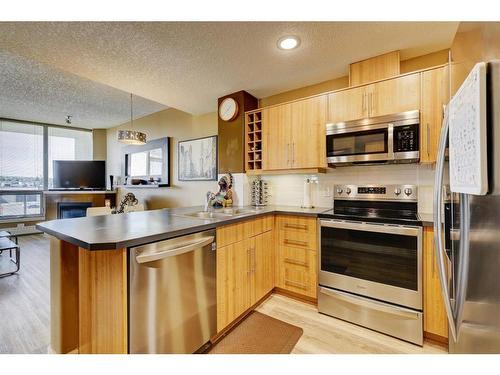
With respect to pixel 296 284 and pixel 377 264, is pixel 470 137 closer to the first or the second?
pixel 377 264

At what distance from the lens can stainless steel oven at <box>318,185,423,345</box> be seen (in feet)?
5.32

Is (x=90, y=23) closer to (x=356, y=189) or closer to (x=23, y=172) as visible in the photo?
(x=356, y=189)

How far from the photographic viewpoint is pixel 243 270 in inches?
74.5

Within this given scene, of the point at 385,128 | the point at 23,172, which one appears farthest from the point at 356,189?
the point at 23,172

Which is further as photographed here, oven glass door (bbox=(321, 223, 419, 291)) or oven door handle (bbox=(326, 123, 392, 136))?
oven door handle (bbox=(326, 123, 392, 136))

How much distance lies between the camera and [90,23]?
1527mm

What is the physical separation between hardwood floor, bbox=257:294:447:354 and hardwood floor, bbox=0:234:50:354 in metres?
1.74

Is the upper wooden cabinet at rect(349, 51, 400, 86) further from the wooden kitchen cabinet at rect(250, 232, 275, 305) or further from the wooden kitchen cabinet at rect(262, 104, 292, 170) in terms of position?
the wooden kitchen cabinet at rect(250, 232, 275, 305)

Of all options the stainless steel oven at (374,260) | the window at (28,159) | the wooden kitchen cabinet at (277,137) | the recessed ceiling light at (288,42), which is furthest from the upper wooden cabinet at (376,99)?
the window at (28,159)

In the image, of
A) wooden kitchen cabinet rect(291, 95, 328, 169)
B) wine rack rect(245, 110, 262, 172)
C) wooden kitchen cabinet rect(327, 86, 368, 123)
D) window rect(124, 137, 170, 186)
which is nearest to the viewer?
wooden kitchen cabinet rect(327, 86, 368, 123)

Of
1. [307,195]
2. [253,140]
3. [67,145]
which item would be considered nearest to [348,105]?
[307,195]

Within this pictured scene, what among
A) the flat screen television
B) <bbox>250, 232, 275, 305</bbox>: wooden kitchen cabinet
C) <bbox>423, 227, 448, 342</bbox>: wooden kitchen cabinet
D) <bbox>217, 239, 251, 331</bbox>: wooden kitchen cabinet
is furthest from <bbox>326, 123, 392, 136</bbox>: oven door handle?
the flat screen television

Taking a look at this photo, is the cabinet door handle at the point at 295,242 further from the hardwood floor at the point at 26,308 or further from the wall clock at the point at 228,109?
the hardwood floor at the point at 26,308

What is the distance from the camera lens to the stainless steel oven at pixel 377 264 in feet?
5.32
